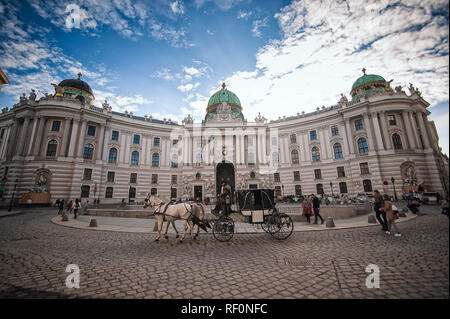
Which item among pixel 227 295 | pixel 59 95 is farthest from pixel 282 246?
pixel 59 95

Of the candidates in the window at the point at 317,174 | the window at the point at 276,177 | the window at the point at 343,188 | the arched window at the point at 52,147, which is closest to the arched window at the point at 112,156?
the arched window at the point at 52,147

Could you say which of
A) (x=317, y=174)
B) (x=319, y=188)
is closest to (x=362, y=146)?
(x=317, y=174)

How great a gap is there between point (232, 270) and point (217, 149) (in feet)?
106

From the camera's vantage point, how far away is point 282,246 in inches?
257

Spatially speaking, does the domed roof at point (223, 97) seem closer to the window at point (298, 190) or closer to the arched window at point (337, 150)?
the arched window at point (337, 150)

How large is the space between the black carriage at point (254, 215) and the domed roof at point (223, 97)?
35.3 m

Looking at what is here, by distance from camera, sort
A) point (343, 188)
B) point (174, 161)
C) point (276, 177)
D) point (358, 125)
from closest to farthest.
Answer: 1. point (343, 188)
2. point (358, 125)
3. point (276, 177)
4. point (174, 161)

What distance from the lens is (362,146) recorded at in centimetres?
2970

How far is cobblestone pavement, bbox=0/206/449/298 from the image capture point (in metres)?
2.82

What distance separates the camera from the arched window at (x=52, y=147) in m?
27.8

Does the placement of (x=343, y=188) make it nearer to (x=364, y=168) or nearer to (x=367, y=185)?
(x=367, y=185)

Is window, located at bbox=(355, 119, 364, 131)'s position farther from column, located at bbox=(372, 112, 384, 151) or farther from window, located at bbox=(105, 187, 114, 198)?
window, located at bbox=(105, 187, 114, 198)

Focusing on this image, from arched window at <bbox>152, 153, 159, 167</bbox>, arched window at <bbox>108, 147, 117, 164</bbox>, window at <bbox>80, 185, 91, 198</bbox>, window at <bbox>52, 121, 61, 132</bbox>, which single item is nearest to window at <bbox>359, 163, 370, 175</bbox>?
arched window at <bbox>152, 153, 159, 167</bbox>

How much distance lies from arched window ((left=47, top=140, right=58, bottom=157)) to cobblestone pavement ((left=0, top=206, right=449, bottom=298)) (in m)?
28.9
